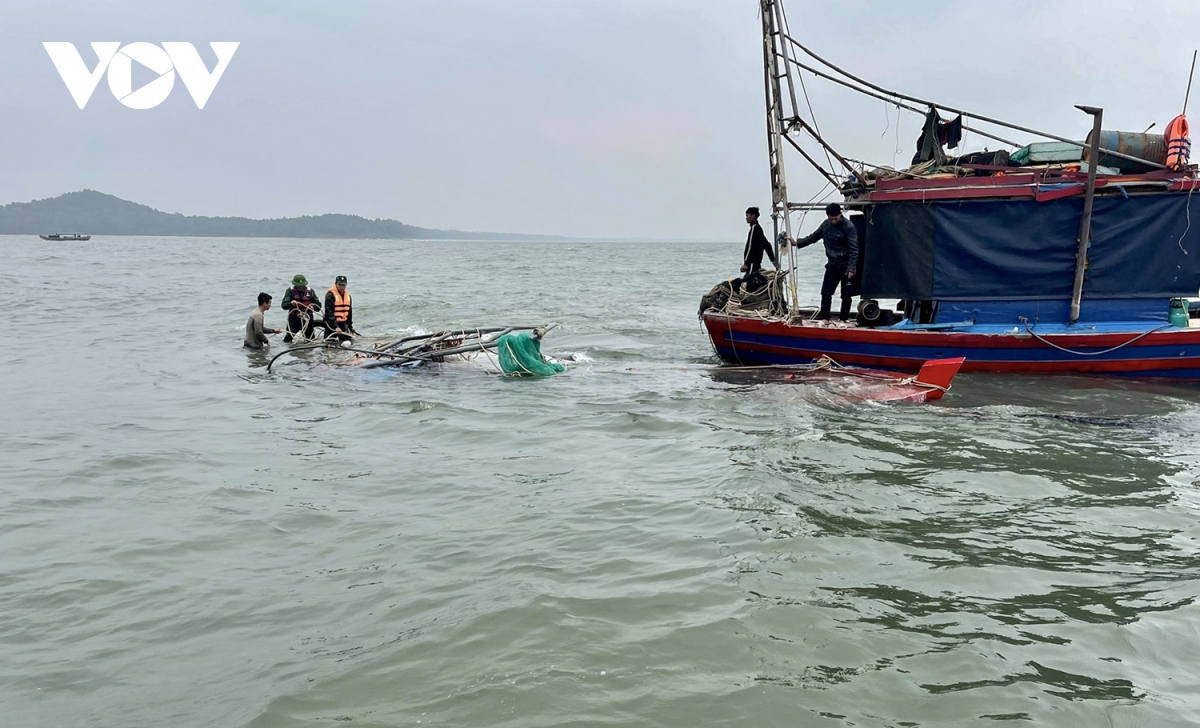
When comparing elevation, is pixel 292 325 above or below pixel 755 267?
below

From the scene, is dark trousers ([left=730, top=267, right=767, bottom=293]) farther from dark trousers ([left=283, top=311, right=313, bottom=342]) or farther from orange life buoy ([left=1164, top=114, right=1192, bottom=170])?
dark trousers ([left=283, top=311, right=313, bottom=342])

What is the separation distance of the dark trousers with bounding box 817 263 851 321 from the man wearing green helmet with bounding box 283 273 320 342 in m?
8.58

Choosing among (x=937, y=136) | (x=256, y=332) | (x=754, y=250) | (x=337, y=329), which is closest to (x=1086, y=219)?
(x=937, y=136)

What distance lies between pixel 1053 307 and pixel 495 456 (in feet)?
27.6

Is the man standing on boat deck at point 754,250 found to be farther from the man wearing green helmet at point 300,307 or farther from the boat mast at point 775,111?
the man wearing green helmet at point 300,307

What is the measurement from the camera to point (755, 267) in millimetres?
13711

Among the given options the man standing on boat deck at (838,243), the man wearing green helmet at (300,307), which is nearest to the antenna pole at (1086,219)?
the man standing on boat deck at (838,243)

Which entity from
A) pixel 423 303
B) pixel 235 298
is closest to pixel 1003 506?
pixel 423 303

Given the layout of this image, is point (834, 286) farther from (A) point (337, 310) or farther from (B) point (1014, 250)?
(A) point (337, 310)

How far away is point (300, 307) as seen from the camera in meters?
14.3

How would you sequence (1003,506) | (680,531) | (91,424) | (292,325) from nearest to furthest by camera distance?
(680,531)
(1003,506)
(91,424)
(292,325)

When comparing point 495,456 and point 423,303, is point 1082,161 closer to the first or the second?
point 495,456

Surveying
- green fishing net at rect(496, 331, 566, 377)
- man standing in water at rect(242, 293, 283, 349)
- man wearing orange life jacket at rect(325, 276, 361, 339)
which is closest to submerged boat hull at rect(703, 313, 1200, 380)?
green fishing net at rect(496, 331, 566, 377)

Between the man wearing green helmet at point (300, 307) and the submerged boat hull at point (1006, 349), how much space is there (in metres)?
7.62
